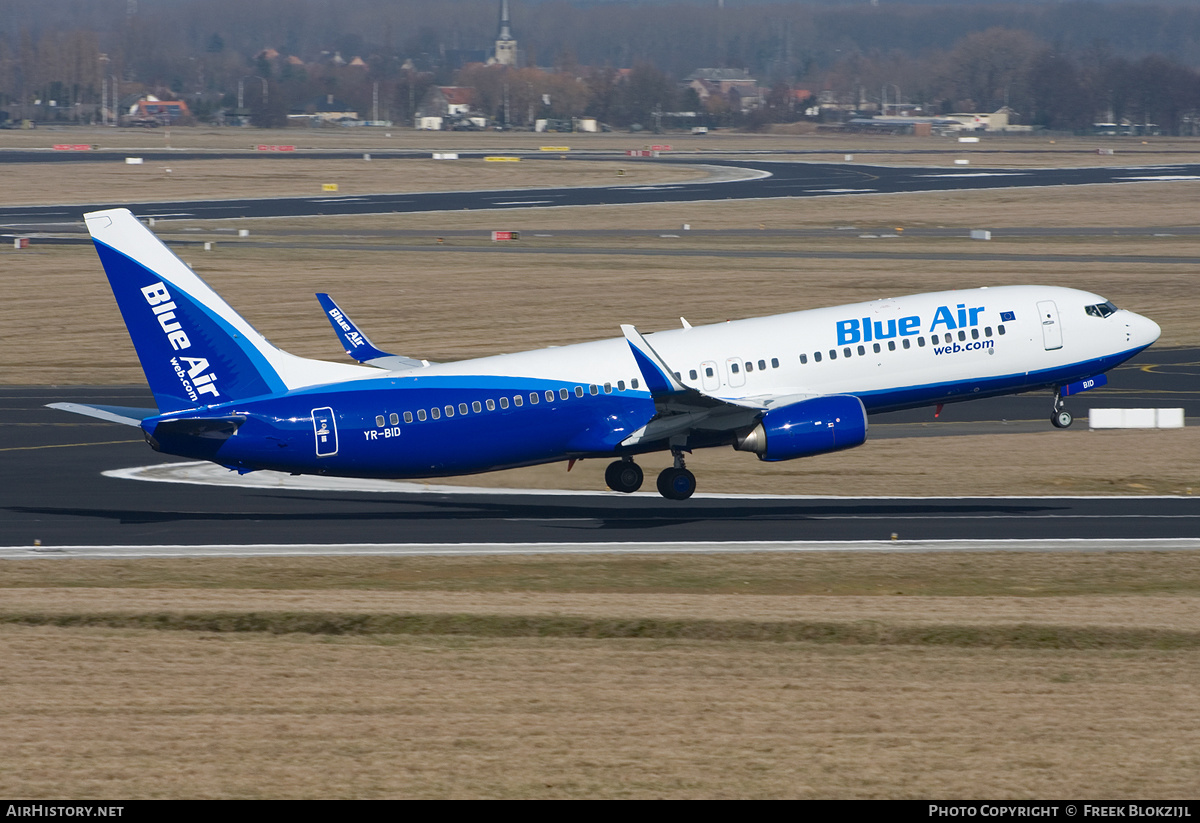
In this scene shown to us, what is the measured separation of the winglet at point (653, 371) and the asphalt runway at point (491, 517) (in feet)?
12.2

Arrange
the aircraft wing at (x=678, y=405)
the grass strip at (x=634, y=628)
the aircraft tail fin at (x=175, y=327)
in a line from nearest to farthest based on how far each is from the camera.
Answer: the grass strip at (x=634, y=628) < the aircraft tail fin at (x=175, y=327) < the aircraft wing at (x=678, y=405)

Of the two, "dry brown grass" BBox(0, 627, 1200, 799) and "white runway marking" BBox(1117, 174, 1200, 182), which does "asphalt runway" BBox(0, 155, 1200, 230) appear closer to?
"white runway marking" BBox(1117, 174, 1200, 182)

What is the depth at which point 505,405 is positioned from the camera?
1746 inches

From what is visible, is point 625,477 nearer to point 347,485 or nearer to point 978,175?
point 347,485

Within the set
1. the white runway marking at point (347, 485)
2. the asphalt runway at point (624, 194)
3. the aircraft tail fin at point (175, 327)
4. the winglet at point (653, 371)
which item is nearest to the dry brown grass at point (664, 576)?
the aircraft tail fin at point (175, 327)

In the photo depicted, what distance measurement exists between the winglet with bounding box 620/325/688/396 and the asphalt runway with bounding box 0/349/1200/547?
3707 millimetres

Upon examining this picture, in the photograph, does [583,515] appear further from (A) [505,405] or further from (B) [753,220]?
(B) [753,220]

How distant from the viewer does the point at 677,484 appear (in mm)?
46844

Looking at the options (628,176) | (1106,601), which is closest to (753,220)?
(628,176)

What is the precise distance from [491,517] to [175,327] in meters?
10.4

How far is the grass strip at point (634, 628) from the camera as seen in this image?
97.7 feet

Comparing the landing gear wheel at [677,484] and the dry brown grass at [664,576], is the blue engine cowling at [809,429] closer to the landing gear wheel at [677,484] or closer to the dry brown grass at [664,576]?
the landing gear wheel at [677,484]

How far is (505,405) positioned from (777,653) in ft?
55.9

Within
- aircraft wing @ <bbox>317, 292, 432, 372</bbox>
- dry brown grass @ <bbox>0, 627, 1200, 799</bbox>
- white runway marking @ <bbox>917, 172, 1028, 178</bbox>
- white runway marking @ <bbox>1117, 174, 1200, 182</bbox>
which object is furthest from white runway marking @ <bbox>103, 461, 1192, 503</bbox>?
white runway marking @ <bbox>917, 172, 1028, 178</bbox>
